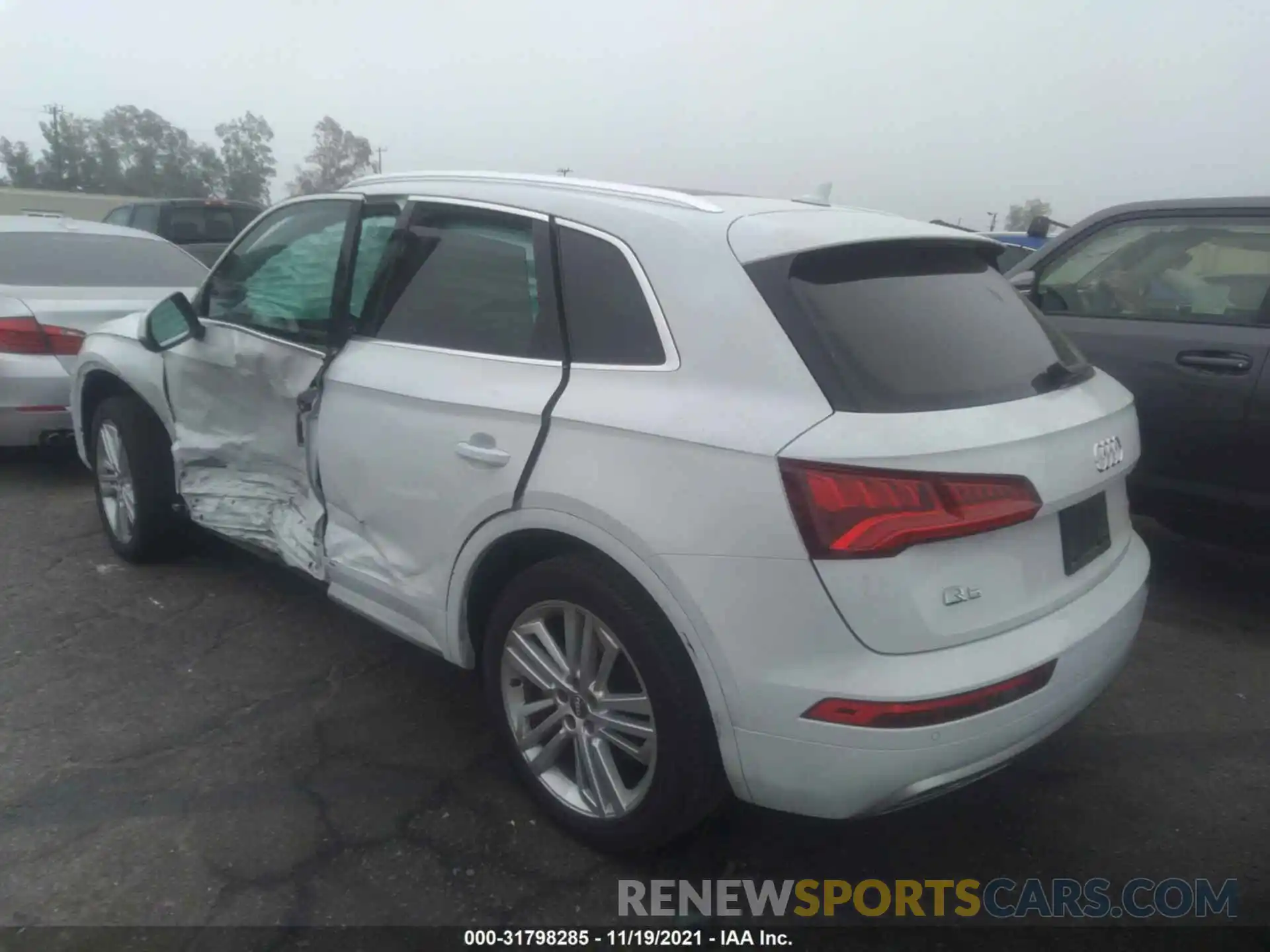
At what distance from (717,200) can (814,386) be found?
0.78 meters

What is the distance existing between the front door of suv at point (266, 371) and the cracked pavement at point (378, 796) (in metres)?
0.52

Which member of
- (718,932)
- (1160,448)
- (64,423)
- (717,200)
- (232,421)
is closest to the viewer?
(718,932)

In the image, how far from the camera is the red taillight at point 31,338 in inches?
212

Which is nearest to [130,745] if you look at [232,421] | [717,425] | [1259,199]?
[232,421]

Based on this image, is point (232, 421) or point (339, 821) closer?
point (339, 821)

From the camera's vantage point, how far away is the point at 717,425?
2.23 meters

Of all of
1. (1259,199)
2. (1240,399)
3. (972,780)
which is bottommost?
(972,780)

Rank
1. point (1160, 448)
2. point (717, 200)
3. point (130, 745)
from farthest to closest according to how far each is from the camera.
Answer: point (1160, 448) < point (130, 745) < point (717, 200)

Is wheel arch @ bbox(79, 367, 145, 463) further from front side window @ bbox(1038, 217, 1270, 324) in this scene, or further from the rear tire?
front side window @ bbox(1038, 217, 1270, 324)

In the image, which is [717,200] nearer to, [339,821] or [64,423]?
[339,821]

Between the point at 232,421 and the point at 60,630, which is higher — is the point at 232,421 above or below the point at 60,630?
above

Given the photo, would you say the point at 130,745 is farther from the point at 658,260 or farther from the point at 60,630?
the point at 658,260

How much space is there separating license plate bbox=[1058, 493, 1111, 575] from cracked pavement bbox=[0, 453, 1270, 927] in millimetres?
847

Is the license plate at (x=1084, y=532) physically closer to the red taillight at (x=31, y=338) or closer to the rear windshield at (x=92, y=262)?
the red taillight at (x=31, y=338)
